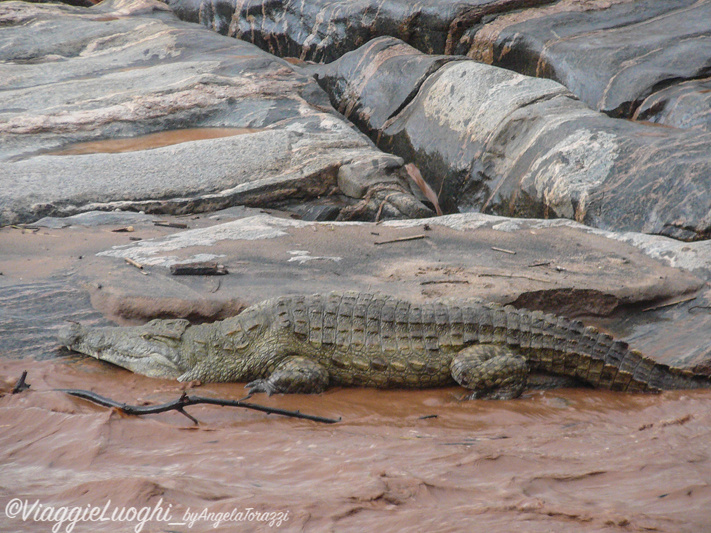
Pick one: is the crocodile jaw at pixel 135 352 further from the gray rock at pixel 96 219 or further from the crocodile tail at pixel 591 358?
the gray rock at pixel 96 219

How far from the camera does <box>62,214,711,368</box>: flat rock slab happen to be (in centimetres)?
482

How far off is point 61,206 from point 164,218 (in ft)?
3.94

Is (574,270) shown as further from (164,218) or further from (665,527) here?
(164,218)

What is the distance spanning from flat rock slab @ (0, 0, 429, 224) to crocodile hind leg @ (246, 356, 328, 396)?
3.95 meters

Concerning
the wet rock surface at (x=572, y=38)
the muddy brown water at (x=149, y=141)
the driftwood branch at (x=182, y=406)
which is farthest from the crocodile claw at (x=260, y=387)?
the wet rock surface at (x=572, y=38)

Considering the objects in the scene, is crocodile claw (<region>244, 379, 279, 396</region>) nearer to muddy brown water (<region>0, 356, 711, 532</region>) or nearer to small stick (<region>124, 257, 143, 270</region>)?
muddy brown water (<region>0, 356, 711, 532</region>)

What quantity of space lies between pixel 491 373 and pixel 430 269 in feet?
4.53

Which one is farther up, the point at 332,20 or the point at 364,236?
the point at 332,20

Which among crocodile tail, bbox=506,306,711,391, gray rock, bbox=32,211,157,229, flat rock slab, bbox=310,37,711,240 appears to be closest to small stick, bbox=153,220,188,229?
gray rock, bbox=32,211,157,229

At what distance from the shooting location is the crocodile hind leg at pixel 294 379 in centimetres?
419

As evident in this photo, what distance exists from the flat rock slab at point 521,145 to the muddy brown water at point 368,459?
109 inches

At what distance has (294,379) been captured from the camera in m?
4.18

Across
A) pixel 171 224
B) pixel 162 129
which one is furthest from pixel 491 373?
pixel 162 129

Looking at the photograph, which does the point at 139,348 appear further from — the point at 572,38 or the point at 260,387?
the point at 572,38
